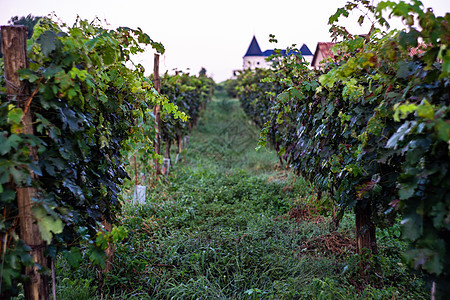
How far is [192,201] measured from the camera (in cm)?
506

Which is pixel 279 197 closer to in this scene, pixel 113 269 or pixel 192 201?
pixel 192 201

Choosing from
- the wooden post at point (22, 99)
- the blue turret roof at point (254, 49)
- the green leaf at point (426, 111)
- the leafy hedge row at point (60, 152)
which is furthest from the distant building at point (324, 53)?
the blue turret roof at point (254, 49)

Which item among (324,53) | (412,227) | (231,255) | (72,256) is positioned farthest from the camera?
(324,53)

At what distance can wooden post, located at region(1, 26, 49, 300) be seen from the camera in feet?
5.44

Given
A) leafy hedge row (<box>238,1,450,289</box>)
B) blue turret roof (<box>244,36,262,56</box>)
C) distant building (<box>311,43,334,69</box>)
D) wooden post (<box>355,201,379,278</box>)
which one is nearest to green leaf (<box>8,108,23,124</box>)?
leafy hedge row (<box>238,1,450,289</box>)

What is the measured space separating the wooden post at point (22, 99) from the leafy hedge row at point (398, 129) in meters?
1.67

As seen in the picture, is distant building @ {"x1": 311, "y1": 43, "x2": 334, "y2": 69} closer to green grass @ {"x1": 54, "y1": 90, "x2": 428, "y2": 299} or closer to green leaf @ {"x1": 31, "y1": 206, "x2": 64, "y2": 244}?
green grass @ {"x1": 54, "y1": 90, "x2": 428, "y2": 299}

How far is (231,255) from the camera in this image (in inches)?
132

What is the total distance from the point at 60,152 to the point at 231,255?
7.08ft

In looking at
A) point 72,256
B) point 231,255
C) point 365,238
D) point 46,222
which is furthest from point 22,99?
point 365,238

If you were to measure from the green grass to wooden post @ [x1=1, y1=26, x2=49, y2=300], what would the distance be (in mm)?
887

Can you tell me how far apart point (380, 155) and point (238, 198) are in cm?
361

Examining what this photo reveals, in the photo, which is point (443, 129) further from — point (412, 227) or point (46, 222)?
point (46, 222)

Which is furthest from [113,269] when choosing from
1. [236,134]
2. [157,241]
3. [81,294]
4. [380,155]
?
[236,134]
